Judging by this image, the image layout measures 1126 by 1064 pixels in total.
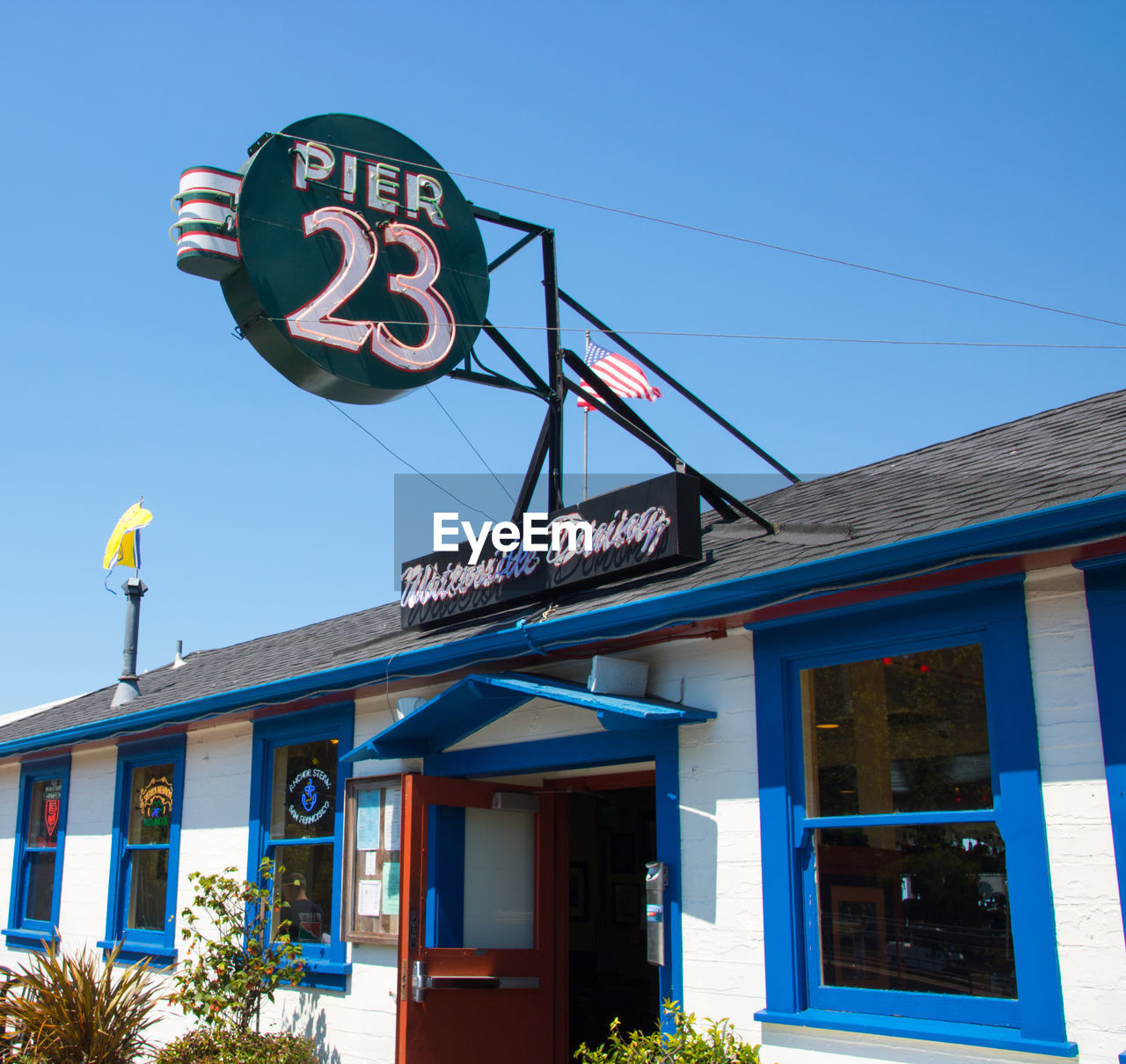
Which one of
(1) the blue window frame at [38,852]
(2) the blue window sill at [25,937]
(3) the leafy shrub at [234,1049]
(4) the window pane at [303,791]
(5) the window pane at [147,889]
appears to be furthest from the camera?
(1) the blue window frame at [38,852]

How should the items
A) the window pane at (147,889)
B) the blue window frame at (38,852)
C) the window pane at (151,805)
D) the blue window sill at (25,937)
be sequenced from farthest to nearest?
the blue window frame at (38,852), the blue window sill at (25,937), the window pane at (151,805), the window pane at (147,889)

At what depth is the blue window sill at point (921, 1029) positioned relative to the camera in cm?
508

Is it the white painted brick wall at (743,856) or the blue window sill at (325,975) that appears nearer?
the white painted brick wall at (743,856)

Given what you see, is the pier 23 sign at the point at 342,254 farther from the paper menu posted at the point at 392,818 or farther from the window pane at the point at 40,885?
the window pane at the point at 40,885

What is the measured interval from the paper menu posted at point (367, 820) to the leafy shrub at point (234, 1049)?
150cm

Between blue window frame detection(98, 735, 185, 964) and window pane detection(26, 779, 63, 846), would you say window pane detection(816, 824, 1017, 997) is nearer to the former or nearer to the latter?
blue window frame detection(98, 735, 185, 964)

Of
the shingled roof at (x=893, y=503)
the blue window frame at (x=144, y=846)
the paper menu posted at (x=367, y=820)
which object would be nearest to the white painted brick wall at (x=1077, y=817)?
the shingled roof at (x=893, y=503)

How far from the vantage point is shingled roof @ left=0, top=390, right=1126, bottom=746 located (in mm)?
6043

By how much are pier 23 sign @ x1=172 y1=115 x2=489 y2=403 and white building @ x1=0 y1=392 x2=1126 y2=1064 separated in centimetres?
203

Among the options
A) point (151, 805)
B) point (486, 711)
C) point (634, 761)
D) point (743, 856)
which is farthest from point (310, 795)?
point (743, 856)

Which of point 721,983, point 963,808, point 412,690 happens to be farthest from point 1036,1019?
point 412,690

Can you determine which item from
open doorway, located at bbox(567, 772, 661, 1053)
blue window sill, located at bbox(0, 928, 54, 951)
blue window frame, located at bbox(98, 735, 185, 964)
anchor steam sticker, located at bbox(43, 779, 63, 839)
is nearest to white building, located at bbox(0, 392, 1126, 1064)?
blue window frame, located at bbox(98, 735, 185, 964)

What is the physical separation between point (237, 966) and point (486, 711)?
2821 mm

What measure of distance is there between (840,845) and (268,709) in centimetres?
568
